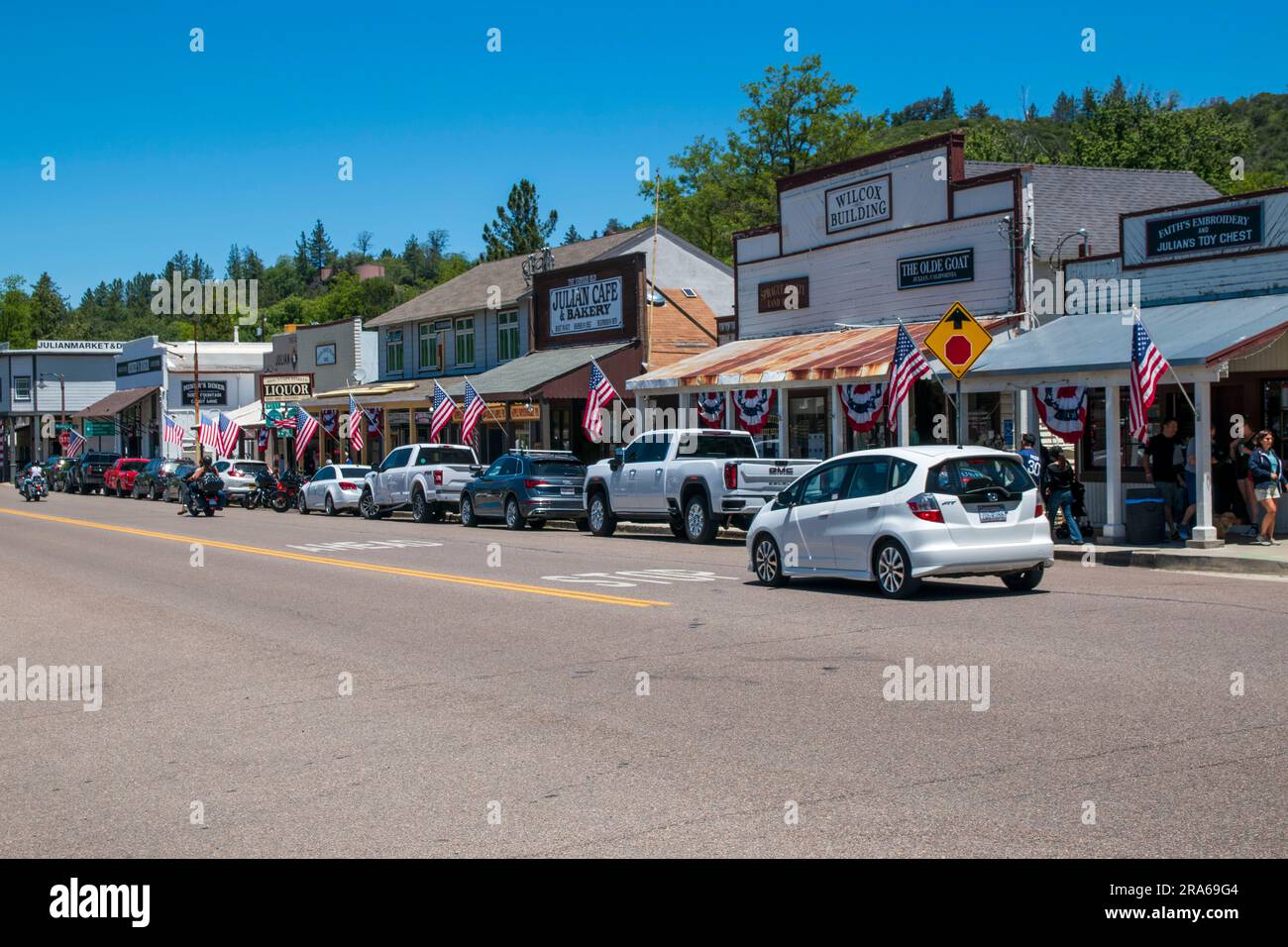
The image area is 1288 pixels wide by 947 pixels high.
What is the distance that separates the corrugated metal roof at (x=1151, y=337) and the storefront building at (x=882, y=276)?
5.14 ft

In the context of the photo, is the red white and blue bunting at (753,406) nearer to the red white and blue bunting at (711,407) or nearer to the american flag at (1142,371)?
the red white and blue bunting at (711,407)

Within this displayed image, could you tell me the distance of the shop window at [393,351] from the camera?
55.2 meters

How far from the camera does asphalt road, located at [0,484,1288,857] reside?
20.2ft

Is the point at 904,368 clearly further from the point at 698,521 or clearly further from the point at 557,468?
the point at 557,468

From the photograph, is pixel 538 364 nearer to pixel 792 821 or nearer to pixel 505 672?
pixel 505 672

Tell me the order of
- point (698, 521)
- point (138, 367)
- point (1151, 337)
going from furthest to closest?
point (138, 367) → point (698, 521) → point (1151, 337)

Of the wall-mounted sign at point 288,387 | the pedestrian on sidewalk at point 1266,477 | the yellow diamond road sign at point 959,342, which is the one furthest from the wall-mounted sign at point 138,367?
the pedestrian on sidewalk at point 1266,477

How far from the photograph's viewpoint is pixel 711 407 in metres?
33.1

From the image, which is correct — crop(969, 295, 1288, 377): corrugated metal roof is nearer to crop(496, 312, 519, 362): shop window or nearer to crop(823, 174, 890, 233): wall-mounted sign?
crop(823, 174, 890, 233): wall-mounted sign

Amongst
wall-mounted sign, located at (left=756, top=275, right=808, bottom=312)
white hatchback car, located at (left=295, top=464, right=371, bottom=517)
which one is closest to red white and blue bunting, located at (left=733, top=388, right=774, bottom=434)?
wall-mounted sign, located at (left=756, top=275, right=808, bottom=312)

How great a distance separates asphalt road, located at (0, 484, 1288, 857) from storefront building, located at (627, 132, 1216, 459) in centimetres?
1161

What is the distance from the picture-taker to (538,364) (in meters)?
43.5

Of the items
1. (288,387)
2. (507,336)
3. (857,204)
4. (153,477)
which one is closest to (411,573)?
(857,204)

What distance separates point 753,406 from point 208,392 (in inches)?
2202
